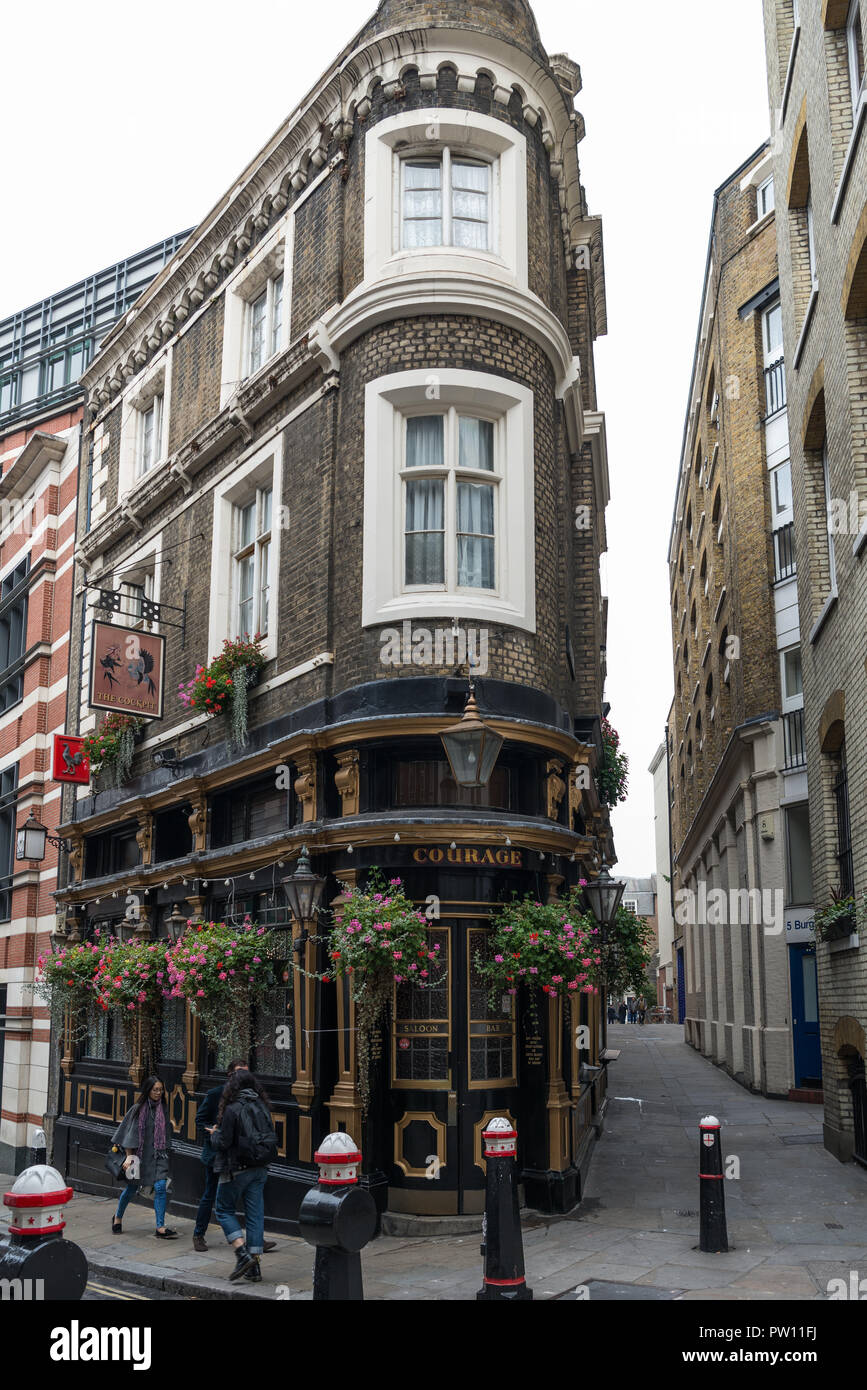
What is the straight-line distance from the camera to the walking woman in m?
12.3

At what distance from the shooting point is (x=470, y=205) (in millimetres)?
13836

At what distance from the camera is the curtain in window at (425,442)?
13078 millimetres

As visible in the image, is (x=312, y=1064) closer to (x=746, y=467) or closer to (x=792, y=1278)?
(x=792, y=1278)

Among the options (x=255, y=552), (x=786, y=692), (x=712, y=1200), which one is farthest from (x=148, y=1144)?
(x=786, y=692)

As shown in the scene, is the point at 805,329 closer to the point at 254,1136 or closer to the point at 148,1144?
the point at 254,1136

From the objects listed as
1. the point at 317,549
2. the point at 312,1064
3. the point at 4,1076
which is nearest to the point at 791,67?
the point at 317,549

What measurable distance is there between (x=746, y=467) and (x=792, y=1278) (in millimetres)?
20431

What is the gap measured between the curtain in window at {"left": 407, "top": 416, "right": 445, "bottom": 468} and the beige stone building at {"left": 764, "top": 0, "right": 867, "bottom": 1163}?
4.51 metres

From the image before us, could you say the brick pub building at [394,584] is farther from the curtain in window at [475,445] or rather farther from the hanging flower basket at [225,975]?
the hanging flower basket at [225,975]

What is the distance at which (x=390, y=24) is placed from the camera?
14.0 meters

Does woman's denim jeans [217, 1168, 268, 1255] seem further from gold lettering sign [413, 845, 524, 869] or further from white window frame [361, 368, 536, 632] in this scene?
white window frame [361, 368, 536, 632]

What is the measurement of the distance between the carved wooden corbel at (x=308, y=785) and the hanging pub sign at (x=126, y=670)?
4666 mm

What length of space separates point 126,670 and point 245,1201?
829 cm

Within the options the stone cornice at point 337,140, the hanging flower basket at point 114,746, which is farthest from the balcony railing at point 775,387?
the hanging flower basket at point 114,746
